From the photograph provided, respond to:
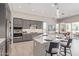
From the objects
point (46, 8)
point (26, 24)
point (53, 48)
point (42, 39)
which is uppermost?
point (46, 8)

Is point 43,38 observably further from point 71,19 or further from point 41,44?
point 71,19

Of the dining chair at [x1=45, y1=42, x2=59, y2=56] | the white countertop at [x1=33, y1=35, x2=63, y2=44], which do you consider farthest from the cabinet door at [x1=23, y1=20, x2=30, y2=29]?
the dining chair at [x1=45, y1=42, x2=59, y2=56]

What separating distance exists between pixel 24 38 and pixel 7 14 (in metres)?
0.55

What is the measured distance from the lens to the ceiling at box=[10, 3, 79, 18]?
2.07 metres

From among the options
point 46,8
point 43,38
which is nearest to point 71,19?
point 46,8

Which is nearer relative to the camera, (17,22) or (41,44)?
(17,22)

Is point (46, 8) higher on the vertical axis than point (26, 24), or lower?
higher

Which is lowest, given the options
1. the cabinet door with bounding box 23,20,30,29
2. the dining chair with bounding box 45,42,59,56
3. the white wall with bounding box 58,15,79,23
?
the dining chair with bounding box 45,42,59,56

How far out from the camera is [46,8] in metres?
2.10

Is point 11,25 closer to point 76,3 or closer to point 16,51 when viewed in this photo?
point 16,51

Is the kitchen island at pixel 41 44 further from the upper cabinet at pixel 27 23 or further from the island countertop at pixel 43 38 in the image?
the upper cabinet at pixel 27 23

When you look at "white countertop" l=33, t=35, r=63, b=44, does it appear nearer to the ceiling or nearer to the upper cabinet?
the upper cabinet

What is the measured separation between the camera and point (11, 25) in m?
2.13

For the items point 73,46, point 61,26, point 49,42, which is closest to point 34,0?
point 61,26
